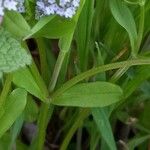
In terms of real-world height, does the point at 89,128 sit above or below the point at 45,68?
below

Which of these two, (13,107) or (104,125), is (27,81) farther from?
(104,125)

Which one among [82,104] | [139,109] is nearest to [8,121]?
[82,104]

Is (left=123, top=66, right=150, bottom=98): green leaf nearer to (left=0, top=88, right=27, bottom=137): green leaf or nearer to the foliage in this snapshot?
the foliage

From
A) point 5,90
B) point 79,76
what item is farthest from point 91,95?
point 5,90

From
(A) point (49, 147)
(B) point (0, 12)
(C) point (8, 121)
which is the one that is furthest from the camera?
(A) point (49, 147)

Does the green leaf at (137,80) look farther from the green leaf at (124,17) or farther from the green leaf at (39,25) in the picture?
the green leaf at (39,25)

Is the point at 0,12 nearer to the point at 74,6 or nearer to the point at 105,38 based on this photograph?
the point at 74,6

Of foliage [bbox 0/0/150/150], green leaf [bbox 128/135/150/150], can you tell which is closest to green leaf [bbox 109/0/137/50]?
foliage [bbox 0/0/150/150]
